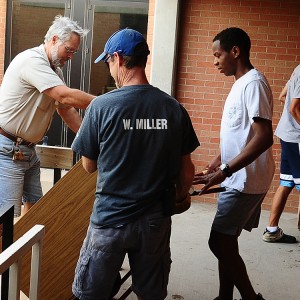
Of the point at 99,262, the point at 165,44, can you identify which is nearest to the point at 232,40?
the point at 99,262

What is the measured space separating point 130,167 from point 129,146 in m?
0.11

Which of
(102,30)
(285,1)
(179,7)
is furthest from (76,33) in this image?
(102,30)

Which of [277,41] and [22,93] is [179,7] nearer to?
[277,41]

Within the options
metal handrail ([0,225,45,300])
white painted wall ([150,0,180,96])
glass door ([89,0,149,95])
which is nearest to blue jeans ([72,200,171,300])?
metal handrail ([0,225,45,300])

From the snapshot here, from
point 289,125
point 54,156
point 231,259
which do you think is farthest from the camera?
point 289,125

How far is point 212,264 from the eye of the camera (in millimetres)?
5570

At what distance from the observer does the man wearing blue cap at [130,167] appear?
2.92 m

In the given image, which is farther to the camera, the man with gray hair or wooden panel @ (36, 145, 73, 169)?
wooden panel @ (36, 145, 73, 169)

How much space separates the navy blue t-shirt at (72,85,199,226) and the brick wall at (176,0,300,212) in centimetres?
502

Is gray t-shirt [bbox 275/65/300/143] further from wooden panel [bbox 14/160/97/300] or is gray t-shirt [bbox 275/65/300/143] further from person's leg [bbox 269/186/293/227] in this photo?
wooden panel [bbox 14/160/97/300]

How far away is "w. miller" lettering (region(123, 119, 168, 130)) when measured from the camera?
2.90 m

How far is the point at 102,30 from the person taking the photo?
30.5ft

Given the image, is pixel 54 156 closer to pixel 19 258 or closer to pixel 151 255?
pixel 151 255

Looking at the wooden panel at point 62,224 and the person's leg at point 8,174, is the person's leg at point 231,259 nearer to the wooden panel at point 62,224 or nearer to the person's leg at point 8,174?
the wooden panel at point 62,224
